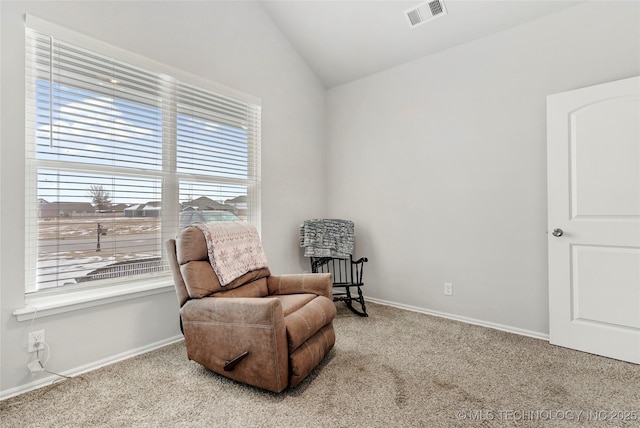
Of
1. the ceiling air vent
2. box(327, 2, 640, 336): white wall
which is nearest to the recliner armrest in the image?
box(327, 2, 640, 336): white wall

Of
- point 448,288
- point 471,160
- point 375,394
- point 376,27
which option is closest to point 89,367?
point 375,394

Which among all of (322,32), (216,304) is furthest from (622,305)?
(322,32)

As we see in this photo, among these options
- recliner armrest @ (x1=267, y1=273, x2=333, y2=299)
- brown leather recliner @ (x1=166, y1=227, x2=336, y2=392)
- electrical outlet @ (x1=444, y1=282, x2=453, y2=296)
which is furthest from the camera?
electrical outlet @ (x1=444, y1=282, x2=453, y2=296)

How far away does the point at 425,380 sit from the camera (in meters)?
1.90

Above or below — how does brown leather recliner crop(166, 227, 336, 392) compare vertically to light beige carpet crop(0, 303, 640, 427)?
above

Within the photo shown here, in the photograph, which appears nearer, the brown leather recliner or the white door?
the brown leather recliner

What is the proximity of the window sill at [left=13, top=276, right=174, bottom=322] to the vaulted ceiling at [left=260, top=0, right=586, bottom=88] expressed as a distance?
110 inches

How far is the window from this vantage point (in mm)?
1912

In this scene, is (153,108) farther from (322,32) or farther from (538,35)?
(538,35)

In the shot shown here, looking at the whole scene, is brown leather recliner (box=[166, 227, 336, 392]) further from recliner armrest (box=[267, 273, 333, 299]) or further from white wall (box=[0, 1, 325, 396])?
white wall (box=[0, 1, 325, 396])

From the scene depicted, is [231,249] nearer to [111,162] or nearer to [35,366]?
[111,162]

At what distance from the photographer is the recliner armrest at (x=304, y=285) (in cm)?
233

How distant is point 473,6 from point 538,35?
570mm

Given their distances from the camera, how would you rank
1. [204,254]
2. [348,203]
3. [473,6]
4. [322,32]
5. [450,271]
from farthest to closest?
[348,203]
[322,32]
[450,271]
[473,6]
[204,254]
